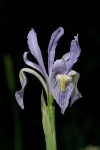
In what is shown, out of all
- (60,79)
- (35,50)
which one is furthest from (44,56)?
(60,79)

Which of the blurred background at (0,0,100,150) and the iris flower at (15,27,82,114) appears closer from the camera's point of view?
the iris flower at (15,27,82,114)

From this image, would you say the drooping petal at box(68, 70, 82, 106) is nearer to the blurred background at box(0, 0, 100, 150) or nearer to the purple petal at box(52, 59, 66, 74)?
the purple petal at box(52, 59, 66, 74)

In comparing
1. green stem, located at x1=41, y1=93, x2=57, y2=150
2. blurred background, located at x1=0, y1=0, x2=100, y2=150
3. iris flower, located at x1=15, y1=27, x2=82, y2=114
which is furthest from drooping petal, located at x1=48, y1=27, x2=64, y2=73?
blurred background, located at x1=0, y1=0, x2=100, y2=150

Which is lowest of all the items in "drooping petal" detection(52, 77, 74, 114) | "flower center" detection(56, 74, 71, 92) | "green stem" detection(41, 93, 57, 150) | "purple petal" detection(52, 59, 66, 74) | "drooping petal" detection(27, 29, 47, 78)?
"green stem" detection(41, 93, 57, 150)

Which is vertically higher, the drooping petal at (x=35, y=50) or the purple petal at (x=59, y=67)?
the drooping petal at (x=35, y=50)

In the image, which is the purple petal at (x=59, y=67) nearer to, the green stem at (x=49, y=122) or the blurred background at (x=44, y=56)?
the green stem at (x=49, y=122)

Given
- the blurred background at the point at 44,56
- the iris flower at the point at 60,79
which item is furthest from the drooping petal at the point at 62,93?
the blurred background at the point at 44,56
